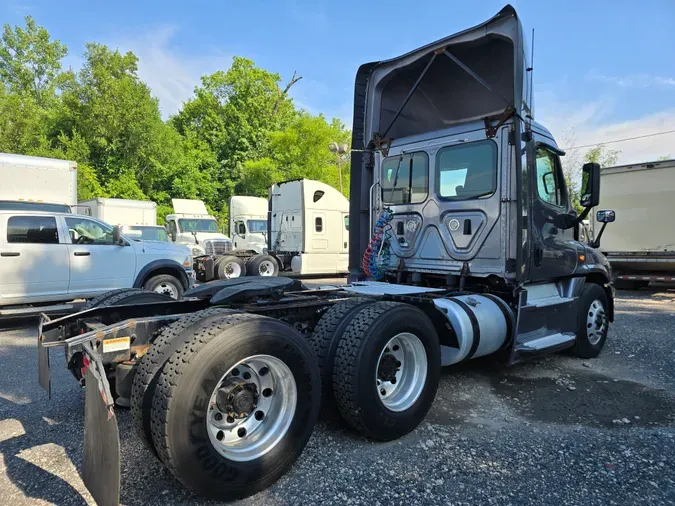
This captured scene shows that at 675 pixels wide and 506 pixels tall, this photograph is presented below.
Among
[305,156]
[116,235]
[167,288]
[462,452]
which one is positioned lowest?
[462,452]

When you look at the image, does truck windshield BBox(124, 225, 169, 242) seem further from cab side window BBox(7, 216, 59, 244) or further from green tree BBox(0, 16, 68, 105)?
green tree BBox(0, 16, 68, 105)

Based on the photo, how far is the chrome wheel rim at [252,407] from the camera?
103 inches

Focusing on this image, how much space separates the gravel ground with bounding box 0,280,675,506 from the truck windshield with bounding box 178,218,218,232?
13.7m

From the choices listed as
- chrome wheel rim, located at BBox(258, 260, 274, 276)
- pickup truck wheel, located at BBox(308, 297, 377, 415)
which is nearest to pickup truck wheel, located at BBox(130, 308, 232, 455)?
pickup truck wheel, located at BBox(308, 297, 377, 415)

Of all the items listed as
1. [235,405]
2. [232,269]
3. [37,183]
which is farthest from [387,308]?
[232,269]

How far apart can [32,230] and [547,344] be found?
25.6 ft

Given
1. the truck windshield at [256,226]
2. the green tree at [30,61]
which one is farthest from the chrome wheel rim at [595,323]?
the green tree at [30,61]

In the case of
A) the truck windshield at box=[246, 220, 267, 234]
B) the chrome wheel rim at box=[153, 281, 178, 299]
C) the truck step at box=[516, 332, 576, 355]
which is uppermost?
the truck windshield at box=[246, 220, 267, 234]

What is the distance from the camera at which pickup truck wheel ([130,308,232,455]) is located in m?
2.45

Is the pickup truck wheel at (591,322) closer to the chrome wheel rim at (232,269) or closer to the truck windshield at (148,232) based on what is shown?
the chrome wheel rim at (232,269)

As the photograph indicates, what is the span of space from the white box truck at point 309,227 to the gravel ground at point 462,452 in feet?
32.6

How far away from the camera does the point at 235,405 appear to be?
266cm

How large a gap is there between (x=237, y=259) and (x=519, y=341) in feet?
37.5

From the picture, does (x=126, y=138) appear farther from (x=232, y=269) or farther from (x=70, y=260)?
(x=70, y=260)
